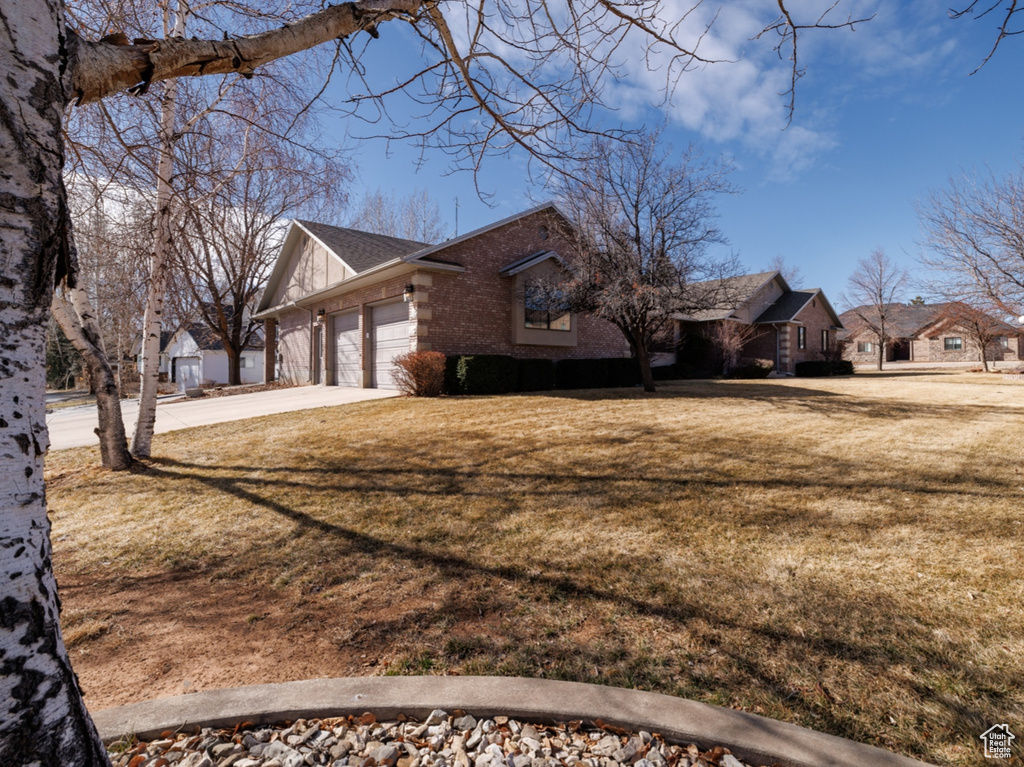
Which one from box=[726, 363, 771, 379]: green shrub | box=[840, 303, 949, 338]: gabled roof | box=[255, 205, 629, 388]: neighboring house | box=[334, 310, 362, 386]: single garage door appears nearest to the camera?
box=[255, 205, 629, 388]: neighboring house

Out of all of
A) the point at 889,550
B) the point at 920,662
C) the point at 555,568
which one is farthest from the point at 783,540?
the point at 555,568

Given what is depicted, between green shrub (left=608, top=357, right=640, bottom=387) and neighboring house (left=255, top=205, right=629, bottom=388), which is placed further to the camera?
green shrub (left=608, top=357, right=640, bottom=387)

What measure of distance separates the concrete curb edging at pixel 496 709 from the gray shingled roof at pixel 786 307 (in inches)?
1050

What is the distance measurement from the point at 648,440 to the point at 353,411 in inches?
235

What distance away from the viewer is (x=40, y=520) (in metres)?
1.22

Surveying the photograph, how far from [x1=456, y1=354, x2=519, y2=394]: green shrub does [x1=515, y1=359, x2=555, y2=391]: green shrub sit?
46cm

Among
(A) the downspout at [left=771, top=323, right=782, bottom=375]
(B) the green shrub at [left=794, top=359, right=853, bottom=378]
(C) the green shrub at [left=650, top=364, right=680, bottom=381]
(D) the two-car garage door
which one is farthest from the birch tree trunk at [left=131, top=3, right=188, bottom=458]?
(B) the green shrub at [left=794, top=359, right=853, bottom=378]

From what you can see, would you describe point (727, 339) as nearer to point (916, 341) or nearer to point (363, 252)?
point (363, 252)

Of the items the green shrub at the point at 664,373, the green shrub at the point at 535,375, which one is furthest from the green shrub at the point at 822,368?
the green shrub at the point at 535,375

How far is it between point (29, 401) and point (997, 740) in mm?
3183

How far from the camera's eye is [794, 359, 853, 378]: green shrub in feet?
79.5

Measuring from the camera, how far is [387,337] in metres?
13.3

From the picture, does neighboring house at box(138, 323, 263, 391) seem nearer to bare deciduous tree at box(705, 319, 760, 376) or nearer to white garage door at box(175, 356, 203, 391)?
white garage door at box(175, 356, 203, 391)

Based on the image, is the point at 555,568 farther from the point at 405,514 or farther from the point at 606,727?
the point at 405,514
